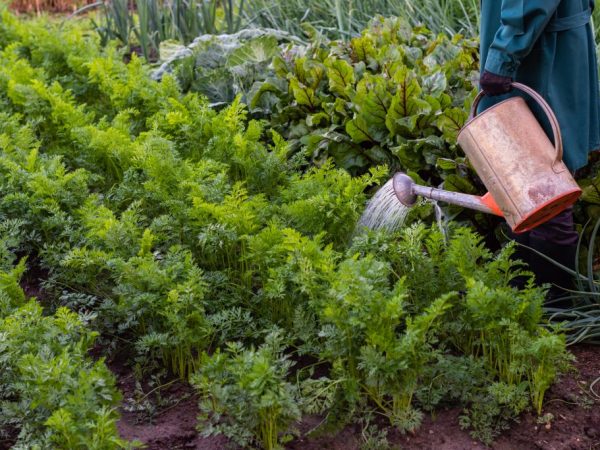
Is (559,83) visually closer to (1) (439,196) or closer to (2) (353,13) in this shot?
(1) (439,196)

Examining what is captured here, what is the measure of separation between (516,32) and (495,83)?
0.65 feet

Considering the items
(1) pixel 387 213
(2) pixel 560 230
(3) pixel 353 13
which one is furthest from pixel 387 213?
(3) pixel 353 13

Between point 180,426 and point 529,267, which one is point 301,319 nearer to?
point 180,426

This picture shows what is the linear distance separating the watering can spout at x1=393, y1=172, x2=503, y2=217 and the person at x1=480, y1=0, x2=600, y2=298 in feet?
1.12

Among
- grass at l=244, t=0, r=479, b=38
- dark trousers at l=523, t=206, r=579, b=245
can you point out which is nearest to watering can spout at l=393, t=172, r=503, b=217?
dark trousers at l=523, t=206, r=579, b=245

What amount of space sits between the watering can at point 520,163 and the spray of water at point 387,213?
49 cm

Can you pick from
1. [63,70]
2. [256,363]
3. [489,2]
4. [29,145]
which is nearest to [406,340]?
[256,363]

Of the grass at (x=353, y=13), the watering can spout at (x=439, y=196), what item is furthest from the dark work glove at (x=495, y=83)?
the grass at (x=353, y=13)

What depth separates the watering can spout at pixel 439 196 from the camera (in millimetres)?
3246

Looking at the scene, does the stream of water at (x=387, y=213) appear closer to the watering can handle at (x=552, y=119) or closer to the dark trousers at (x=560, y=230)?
the dark trousers at (x=560, y=230)

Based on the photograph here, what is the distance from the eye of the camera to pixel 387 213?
3627mm

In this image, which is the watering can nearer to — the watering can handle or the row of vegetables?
the watering can handle

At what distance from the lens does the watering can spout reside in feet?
10.6

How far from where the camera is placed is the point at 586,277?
3600mm
